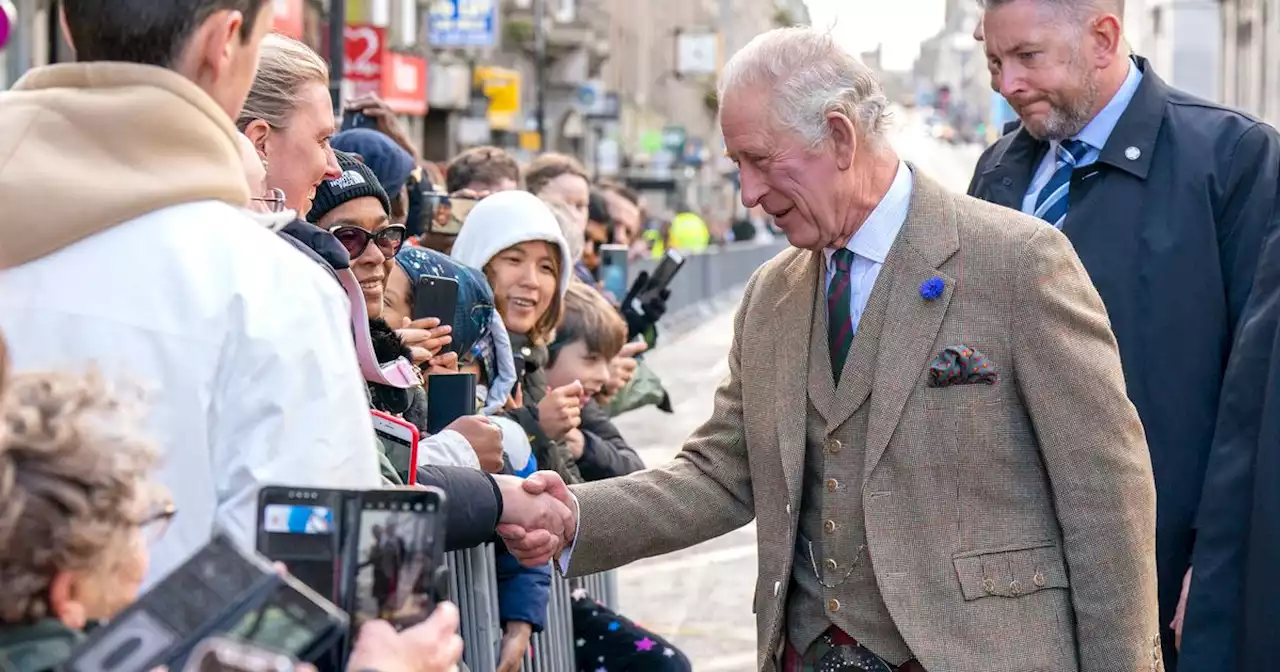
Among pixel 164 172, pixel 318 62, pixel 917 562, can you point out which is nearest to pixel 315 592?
pixel 164 172

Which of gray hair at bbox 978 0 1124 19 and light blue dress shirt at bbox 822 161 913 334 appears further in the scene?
gray hair at bbox 978 0 1124 19

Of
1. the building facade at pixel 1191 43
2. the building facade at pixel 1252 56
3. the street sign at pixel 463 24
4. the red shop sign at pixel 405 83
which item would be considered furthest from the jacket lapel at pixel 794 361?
the building facade at pixel 1252 56

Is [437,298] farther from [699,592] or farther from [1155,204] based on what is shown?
[699,592]

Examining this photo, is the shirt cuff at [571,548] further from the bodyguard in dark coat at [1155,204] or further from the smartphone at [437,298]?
the bodyguard in dark coat at [1155,204]

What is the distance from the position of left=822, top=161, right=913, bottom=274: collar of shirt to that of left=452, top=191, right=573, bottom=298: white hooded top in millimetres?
1959

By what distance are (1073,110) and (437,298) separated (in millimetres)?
1675

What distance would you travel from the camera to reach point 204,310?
212 centimetres

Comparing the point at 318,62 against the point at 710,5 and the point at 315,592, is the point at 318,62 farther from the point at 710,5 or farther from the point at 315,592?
the point at 710,5

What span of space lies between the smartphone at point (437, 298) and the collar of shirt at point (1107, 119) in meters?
1.65

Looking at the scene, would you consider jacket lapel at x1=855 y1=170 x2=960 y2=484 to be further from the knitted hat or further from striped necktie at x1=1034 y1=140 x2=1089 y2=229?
the knitted hat

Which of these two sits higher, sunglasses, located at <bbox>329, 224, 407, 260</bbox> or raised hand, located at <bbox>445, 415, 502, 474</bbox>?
sunglasses, located at <bbox>329, 224, 407, 260</bbox>

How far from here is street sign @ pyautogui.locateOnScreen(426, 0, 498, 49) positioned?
3159 cm

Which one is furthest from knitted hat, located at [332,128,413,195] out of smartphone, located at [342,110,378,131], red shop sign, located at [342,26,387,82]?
red shop sign, located at [342,26,387,82]

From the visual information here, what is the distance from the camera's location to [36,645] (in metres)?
1.80
